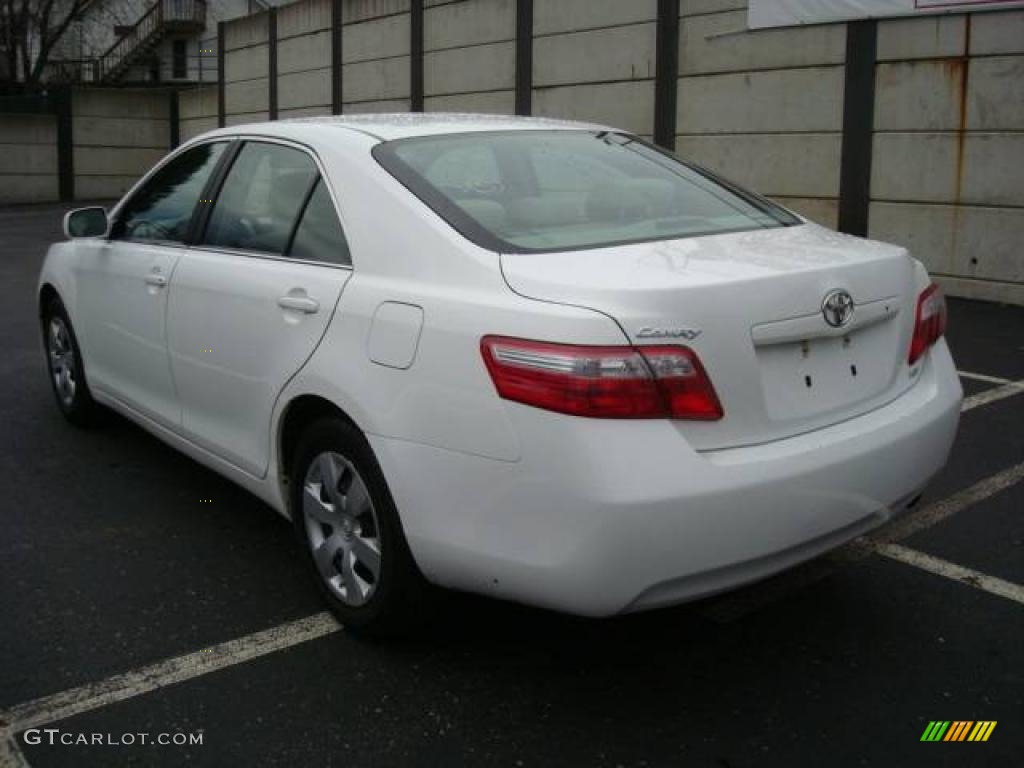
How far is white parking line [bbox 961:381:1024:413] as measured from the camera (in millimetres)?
6133

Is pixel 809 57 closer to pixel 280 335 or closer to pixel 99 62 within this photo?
pixel 280 335

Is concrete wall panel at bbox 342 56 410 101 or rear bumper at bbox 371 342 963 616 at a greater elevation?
concrete wall panel at bbox 342 56 410 101

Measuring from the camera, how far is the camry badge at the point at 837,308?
9.52 ft

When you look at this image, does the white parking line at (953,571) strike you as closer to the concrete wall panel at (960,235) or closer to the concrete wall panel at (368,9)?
the concrete wall panel at (960,235)

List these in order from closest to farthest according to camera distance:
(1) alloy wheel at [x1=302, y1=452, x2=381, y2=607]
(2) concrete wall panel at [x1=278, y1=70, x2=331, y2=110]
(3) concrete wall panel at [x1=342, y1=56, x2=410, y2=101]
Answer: (1) alloy wheel at [x1=302, y1=452, x2=381, y2=607]
(3) concrete wall panel at [x1=342, y1=56, x2=410, y2=101]
(2) concrete wall panel at [x1=278, y1=70, x2=331, y2=110]

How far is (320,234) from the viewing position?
3.52 meters

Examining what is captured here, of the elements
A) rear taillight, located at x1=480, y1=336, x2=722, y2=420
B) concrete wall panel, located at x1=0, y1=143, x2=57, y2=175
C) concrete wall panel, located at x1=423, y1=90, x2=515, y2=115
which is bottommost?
rear taillight, located at x1=480, y1=336, x2=722, y2=420

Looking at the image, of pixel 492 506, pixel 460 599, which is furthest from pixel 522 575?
pixel 460 599

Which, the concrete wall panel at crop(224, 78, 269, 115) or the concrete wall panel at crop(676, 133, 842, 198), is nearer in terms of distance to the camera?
the concrete wall panel at crop(676, 133, 842, 198)

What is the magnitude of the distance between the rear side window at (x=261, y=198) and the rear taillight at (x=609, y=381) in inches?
52.7

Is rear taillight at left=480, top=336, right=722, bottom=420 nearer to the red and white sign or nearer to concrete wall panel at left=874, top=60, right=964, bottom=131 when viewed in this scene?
the red and white sign

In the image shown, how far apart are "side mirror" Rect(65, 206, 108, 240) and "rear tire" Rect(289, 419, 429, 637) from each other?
2064 mm

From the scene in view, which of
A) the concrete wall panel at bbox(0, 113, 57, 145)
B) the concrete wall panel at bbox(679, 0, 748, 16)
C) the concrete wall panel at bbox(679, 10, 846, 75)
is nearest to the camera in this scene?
the concrete wall panel at bbox(679, 10, 846, 75)

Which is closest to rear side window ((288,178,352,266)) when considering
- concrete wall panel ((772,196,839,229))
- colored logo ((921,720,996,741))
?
colored logo ((921,720,996,741))
